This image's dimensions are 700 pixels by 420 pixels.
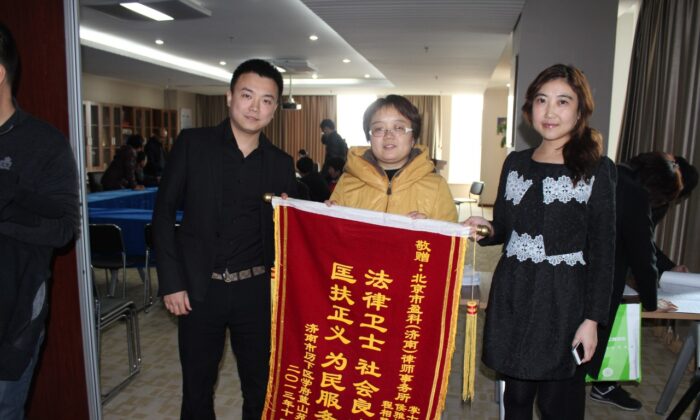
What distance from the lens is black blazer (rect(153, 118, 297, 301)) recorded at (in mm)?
1679

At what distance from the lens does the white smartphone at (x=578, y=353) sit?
60.0 inches

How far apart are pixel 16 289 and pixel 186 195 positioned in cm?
57

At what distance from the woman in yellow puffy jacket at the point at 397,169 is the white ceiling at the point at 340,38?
2714 mm

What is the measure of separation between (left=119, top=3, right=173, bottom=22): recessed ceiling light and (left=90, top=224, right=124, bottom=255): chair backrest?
2.34 metres

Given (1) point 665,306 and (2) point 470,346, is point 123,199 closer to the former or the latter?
(2) point 470,346

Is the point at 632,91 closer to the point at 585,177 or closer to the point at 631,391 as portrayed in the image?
the point at 631,391

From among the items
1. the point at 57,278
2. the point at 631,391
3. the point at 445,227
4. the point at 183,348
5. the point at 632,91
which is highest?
the point at 632,91

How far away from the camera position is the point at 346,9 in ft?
14.3

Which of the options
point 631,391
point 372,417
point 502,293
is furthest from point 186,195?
point 631,391

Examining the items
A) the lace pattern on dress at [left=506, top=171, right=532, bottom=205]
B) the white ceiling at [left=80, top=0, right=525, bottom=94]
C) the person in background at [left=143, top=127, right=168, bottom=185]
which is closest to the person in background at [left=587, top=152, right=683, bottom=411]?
the lace pattern on dress at [left=506, top=171, right=532, bottom=205]

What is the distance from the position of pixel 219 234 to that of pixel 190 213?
0.41 ft

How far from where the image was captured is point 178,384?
2879 millimetres

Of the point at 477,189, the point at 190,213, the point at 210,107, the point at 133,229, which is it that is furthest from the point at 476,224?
the point at 210,107

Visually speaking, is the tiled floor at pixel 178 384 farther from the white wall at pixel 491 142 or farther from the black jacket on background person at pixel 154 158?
the white wall at pixel 491 142
